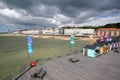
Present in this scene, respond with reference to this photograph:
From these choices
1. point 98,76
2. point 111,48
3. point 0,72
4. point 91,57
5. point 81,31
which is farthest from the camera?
point 81,31

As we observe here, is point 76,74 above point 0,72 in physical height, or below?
above

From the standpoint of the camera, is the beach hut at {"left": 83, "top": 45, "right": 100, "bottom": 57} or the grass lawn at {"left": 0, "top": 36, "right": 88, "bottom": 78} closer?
the beach hut at {"left": 83, "top": 45, "right": 100, "bottom": 57}

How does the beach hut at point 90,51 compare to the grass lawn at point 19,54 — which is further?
the grass lawn at point 19,54

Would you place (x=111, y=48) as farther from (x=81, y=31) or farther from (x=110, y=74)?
(x=81, y=31)

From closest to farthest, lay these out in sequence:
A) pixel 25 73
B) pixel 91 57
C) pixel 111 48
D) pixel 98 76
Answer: pixel 98 76
pixel 25 73
pixel 91 57
pixel 111 48

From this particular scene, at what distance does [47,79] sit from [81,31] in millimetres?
173797

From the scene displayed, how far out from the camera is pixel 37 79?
10.8m

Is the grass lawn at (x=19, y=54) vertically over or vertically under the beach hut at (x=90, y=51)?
under

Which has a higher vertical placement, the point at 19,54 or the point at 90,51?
the point at 90,51

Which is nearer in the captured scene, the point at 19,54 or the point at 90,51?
the point at 90,51

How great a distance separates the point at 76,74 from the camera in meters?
12.4

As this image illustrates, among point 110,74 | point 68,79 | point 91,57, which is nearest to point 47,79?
point 68,79

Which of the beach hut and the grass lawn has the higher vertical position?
the beach hut

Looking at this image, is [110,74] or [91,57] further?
[91,57]
